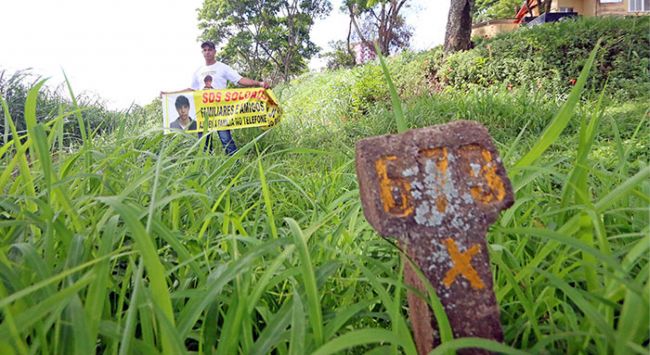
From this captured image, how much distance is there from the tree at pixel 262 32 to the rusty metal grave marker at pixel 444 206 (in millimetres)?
20525

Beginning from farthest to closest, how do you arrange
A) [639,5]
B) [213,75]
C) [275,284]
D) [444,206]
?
[639,5] < [213,75] < [275,284] < [444,206]

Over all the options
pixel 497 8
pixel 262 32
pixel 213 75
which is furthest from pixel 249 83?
pixel 497 8

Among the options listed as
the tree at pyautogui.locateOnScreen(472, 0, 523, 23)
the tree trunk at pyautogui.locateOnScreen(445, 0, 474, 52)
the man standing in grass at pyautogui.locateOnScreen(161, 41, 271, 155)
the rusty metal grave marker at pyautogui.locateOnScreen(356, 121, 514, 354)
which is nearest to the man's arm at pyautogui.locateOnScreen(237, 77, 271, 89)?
the man standing in grass at pyautogui.locateOnScreen(161, 41, 271, 155)

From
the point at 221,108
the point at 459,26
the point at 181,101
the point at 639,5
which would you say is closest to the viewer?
the point at 181,101

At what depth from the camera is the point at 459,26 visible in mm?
7020

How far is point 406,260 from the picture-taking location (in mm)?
706

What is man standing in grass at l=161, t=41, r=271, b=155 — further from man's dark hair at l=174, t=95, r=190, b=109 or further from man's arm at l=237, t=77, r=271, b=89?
man's dark hair at l=174, t=95, r=190, b=109

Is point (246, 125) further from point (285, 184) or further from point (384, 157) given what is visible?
point (384, 157)

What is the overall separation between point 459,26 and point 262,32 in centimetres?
1515

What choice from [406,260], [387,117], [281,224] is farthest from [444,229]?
[387,117]

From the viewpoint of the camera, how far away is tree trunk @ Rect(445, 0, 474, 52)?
276 inches

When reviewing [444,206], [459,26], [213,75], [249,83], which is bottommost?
[444,206]

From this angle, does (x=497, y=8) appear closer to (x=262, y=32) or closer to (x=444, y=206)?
(x=262, y=32)

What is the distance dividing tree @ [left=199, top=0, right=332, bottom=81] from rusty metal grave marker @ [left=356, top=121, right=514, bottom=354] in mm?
20525
